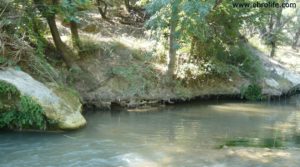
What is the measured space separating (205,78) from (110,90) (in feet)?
12.5

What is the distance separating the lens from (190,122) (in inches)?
458

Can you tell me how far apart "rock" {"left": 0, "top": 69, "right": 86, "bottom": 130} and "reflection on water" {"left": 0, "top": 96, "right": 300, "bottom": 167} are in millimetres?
287

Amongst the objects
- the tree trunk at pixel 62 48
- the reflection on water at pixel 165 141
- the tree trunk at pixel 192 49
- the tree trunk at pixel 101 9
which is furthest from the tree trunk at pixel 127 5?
the reflection on water at pixel 165 141

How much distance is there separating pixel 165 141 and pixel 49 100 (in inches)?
111

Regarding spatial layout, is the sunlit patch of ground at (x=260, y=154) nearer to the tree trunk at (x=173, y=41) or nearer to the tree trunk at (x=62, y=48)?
the tree trunk at (x=173, y=41)

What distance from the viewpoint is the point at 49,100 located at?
9.72 m

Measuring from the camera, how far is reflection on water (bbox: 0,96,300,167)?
7.80 metres

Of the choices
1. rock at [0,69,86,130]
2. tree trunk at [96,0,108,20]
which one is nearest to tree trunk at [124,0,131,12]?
tree trunk at [96,0,108,20]

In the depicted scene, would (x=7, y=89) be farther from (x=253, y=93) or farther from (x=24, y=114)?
(x=253, y=93)

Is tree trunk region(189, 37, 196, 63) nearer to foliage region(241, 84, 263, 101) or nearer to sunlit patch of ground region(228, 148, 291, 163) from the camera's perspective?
foliage region(241, 84, 263, 101)

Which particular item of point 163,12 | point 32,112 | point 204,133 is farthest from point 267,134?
point 32,112

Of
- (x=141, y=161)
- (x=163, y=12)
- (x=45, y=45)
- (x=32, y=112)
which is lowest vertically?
(x=141, y=161)

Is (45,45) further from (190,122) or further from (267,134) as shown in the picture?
(267,134)

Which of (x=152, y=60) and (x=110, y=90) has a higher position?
(x=152, y=60)
